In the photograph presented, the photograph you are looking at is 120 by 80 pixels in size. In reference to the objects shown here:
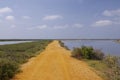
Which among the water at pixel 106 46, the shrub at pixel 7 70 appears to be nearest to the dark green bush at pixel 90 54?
the water at pixel 106 46

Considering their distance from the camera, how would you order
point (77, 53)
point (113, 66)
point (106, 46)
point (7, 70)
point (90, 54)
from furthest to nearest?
point (106, 46), point (77, 53), point (90, 54), point (113, 66), point (7, 70)

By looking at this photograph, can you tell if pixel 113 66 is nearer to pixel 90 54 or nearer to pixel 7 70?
pixel 7 70

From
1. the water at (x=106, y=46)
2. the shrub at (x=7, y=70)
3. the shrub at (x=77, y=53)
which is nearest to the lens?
the shrub at (x=7, y=70)

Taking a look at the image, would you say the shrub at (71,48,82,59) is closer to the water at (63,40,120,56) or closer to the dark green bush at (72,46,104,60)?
the dark green bush at (72,46,104,60)

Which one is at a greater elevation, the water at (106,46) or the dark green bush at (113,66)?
the dark green bush at (113,66)

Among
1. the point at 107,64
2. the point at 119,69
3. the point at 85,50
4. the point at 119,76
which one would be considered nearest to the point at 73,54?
the point at 85,50

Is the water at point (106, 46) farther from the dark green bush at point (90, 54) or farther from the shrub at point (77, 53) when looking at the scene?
the shrub at point (77, 53)

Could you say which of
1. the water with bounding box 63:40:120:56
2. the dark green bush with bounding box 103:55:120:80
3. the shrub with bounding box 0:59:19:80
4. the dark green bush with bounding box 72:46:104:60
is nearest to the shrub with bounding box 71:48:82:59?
the dark green bush with bounding box 72:46:104:60

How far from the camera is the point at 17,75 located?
14.2 meters

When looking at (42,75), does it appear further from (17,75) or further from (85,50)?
(85,50)

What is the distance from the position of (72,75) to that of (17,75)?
117 inches

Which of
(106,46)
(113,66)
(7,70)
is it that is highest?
(7,70)

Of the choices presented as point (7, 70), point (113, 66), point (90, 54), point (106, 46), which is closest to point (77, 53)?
point (90, 54)

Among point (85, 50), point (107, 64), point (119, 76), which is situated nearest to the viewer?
point (119, 76)
